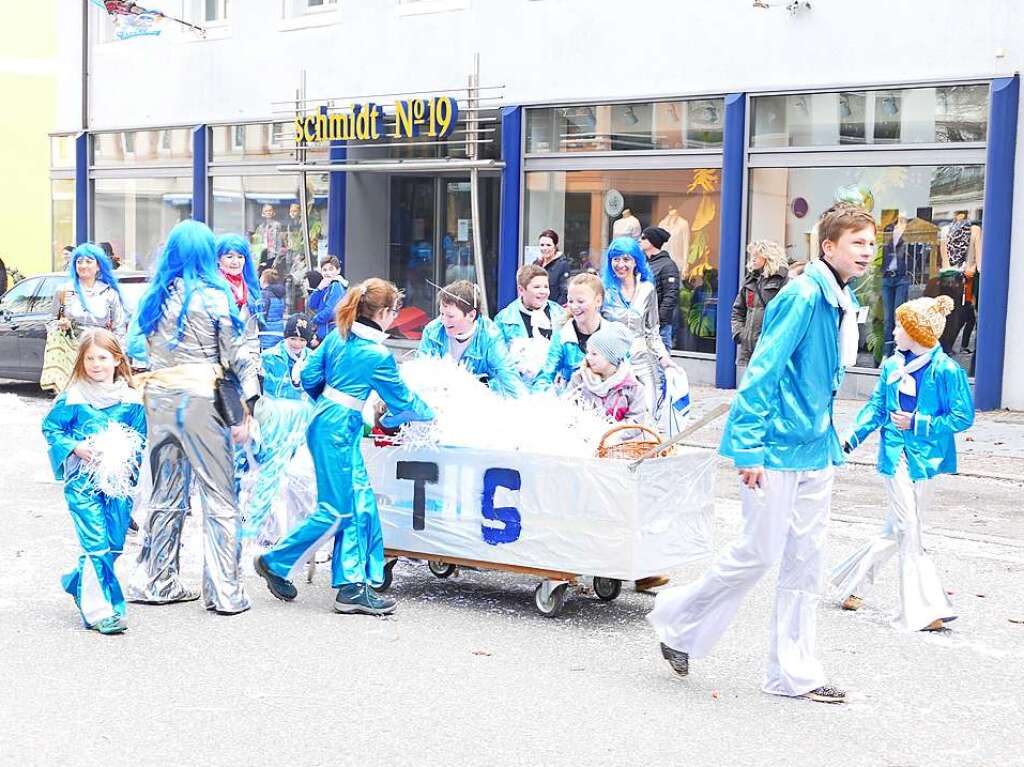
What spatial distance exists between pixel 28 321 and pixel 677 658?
12.9m

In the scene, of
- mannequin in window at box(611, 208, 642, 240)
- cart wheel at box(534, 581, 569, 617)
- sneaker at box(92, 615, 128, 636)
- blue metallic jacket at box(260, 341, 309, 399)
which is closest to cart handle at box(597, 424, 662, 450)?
cart wheel at box(534, 581, 569, 617)

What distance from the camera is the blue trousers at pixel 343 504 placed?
7.01m

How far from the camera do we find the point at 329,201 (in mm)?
22719

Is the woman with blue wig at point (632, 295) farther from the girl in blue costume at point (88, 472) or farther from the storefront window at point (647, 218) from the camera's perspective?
the storefront window at point (647, 218)

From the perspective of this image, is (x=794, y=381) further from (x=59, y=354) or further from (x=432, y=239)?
(x=432, y=239)

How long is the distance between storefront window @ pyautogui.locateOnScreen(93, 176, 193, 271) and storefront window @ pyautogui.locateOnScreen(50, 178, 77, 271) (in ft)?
2.96

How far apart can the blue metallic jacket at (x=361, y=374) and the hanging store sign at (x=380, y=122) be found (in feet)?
43.9

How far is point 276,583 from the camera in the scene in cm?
728

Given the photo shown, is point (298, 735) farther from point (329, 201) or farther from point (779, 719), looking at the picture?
point (329, 201)

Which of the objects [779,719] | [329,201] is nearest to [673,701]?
[779,719]

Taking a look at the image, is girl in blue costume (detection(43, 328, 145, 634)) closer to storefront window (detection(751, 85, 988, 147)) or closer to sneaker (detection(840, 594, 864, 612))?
sneaker (detection(840, 594, 864, 612))

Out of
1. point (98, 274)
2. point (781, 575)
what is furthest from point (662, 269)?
point (781, 575)

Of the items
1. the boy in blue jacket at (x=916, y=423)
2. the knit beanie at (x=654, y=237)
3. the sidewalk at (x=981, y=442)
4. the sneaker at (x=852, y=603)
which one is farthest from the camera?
the knit beanie at (x=654, y=237)

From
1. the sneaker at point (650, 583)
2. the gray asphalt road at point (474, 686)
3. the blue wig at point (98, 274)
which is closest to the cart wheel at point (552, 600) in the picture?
the gray asphalt road at point (474, 686)
